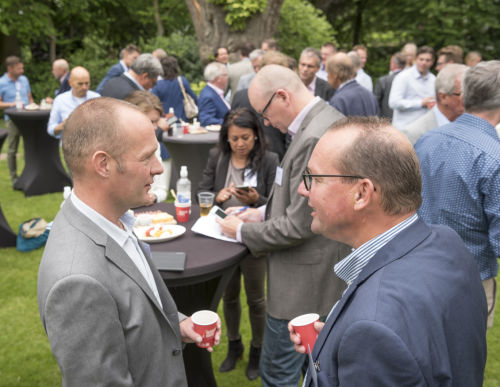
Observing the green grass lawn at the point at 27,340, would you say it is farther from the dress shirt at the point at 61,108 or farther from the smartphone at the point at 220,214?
the dress shirt at the point at 61,108

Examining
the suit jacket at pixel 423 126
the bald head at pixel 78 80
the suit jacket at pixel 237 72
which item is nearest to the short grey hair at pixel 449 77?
the suit jacket at pixel 423 126

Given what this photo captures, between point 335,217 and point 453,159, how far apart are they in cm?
123

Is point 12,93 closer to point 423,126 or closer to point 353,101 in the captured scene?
point 353,101

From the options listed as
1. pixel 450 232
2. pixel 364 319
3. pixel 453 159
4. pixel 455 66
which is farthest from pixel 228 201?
pixel 364 319

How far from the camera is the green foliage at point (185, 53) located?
43.4 feet

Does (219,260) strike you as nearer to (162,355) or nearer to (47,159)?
(162,355)

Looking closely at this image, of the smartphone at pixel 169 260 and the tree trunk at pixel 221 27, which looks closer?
the smartphone at pixel 169 260

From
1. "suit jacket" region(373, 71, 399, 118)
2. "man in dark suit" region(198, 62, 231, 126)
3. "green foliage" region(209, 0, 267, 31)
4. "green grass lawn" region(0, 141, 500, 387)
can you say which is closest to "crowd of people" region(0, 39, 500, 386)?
"green grass lawn" region(0, 141, 500, 387)

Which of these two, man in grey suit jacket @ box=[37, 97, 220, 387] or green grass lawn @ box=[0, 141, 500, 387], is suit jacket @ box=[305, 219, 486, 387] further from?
green grass lawn @ box=[0, 141, 500, 387]

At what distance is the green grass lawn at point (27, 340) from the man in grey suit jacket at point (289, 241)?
2.83ft

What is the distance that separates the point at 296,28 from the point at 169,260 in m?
13.8

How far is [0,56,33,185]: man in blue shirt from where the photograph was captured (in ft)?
23.7

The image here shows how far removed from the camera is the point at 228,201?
127 inches

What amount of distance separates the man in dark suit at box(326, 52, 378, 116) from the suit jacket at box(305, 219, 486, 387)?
385cm
